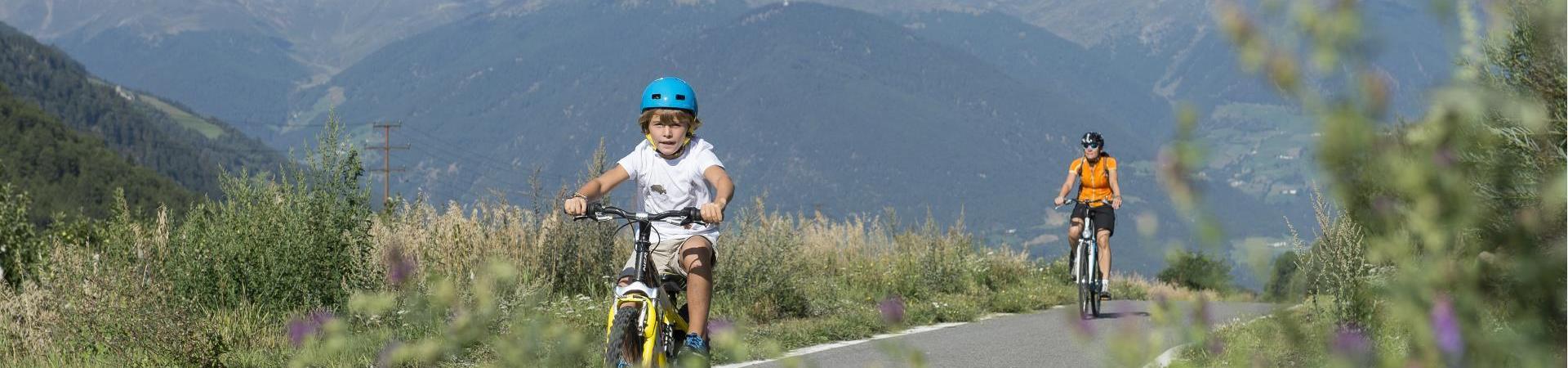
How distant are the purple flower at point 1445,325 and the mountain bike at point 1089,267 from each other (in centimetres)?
1059

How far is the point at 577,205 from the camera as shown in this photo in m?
5.79

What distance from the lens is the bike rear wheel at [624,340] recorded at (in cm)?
554

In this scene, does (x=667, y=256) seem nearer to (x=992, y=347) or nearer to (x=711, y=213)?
(x=711, y=213)

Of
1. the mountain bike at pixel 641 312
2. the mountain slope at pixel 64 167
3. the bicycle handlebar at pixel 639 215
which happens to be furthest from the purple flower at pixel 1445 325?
the mountain slope at pixel 64 167

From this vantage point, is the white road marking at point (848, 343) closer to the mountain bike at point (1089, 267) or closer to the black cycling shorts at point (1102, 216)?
the mountain bike at point (1089, 267)

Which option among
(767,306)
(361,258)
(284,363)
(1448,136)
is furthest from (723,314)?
(1448,136)

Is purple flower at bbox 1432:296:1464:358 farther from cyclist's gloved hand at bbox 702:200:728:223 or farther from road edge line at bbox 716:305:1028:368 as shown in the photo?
road edge line at bbox 716:305:1028:368

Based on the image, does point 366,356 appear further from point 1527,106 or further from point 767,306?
point 1527,106

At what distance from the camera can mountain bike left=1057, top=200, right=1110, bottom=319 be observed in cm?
1248

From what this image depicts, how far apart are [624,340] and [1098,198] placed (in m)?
7.98

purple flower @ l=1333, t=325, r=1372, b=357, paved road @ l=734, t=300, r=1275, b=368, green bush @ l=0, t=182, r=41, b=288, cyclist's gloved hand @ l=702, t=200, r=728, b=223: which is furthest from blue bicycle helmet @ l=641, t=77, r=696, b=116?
green bush @ l=0, t=182, r=41, b=288

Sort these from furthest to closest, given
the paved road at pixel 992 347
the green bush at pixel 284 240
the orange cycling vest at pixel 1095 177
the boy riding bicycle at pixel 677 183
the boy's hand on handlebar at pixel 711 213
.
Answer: the orange cycling vest at pixel 1095 177 → the green bush at pixel 284 240 → the paved road at pixel 992 347 → the boy riding bicycle at pixel 677 183 → the boy's hand on handlebar at pixel 711 213

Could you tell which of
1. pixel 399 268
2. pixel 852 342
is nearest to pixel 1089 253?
pixel 852 342

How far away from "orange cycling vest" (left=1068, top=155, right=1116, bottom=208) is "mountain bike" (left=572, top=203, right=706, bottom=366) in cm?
731
